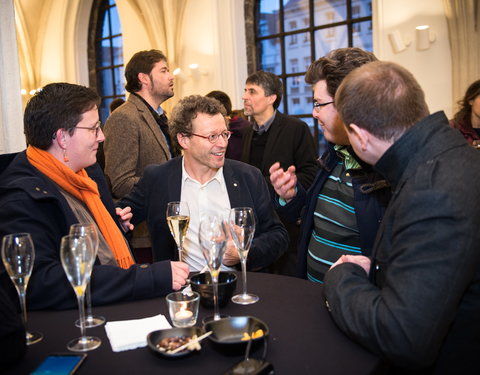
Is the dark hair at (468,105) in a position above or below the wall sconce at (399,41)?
below

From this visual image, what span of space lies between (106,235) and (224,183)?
2.58 ft

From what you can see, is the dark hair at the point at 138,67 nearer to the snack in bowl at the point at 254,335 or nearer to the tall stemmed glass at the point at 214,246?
the tall stemmed glass at the point at 214,246

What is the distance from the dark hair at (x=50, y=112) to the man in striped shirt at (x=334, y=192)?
948 millimetres

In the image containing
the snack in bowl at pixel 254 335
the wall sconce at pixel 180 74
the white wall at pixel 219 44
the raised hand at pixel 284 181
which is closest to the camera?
the snack in bowl at pixel 254 335

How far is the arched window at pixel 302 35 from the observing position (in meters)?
7.87

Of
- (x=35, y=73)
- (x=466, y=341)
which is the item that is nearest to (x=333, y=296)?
(x=466, y=341)

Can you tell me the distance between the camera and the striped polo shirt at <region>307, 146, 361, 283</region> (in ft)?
7.34

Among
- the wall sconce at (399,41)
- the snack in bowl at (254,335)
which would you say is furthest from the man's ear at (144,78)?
the wall sconce at (399,41)

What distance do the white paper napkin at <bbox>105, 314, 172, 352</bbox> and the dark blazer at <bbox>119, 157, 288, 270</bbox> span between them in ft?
3.52

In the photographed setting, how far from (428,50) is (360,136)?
561 centimetres

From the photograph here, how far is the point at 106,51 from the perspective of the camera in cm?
1229

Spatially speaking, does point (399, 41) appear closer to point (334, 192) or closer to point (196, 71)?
point (196, 71)

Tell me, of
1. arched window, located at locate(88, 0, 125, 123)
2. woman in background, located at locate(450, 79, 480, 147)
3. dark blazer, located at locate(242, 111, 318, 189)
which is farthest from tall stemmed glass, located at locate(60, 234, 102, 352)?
arched window, located at locate(88, 0, 125, 123)

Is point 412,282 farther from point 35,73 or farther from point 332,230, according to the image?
point 35,73
